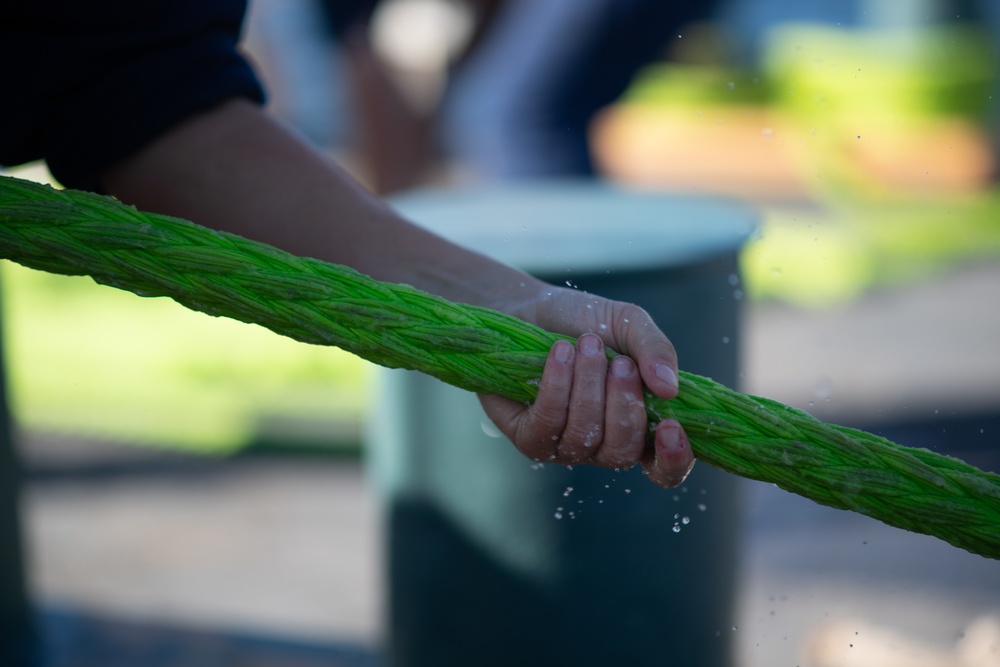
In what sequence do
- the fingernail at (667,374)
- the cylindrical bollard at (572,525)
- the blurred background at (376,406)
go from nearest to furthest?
the fingernail at (667,374) → the cylindrical bollard at (572,525) → the blurred background at (376,406)

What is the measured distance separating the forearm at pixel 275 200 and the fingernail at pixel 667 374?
24 centimetres

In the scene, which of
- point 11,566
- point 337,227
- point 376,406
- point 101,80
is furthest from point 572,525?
point 11,566

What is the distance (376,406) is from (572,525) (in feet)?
1.27

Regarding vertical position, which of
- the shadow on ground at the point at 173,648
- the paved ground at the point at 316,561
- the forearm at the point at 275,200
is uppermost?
the forearm at the point at 275,200

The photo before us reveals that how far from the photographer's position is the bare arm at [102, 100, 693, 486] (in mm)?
1022

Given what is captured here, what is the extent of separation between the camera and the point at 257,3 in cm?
639

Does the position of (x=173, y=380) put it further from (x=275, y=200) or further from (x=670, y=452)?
(x=670, y=452)

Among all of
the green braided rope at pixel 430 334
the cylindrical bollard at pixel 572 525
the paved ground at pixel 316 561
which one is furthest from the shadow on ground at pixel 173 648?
the green braided rope at pixel 430 334

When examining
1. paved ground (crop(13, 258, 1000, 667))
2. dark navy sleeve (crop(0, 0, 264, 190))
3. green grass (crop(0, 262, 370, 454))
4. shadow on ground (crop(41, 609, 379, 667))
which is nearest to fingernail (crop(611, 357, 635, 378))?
dark navy sleeve (crop(0, 0, 264, 190))

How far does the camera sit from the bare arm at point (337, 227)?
102 cm

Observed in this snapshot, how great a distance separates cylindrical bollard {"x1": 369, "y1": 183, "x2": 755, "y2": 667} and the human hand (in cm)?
54

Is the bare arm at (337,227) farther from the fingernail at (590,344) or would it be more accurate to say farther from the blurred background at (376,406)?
the blurred background at (376,406)

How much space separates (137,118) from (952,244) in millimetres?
4633

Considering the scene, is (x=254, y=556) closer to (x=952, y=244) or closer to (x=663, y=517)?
(x=663, y=517)
